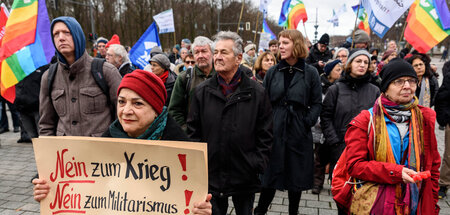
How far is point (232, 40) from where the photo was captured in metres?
2.79

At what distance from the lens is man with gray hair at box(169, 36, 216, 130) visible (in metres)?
3.49

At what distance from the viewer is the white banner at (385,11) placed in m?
5.39

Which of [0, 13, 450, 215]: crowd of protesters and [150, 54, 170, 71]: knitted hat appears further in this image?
[150, 54, 170, 71]: knitted hat

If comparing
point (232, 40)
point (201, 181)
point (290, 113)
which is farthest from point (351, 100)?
point (201, 181)

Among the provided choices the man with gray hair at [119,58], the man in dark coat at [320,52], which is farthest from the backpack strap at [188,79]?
the man in dark coat at [320,52]

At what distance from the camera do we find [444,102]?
442 cm

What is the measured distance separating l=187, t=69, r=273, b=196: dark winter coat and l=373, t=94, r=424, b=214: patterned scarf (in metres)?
0.89

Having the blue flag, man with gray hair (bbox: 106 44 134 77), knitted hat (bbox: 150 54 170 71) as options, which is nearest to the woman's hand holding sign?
knitted hat (bbox: 150 54 170 71)

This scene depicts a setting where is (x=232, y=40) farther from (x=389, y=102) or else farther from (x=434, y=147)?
(x=434, y=147)

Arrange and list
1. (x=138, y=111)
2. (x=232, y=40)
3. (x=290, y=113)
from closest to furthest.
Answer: (x=138, y=111) → (x=232, y=40) → (x=290, y=113)

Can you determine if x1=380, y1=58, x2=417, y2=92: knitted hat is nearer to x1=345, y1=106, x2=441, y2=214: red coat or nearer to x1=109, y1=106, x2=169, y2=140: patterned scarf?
x1=345, y1=106, x2=441, y2=214: red coat

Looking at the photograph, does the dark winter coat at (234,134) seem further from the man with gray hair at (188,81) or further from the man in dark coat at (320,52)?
the man in dark coat at (320,52)

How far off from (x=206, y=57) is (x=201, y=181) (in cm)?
224

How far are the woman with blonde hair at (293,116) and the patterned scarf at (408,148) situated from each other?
1251 millimetres
